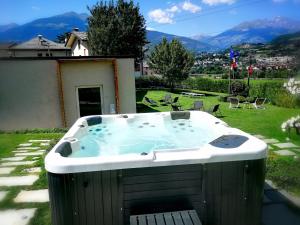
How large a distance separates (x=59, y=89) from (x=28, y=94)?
1221mm

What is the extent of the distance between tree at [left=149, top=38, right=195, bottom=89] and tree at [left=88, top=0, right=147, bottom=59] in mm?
2247

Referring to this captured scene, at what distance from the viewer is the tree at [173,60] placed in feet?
81.6

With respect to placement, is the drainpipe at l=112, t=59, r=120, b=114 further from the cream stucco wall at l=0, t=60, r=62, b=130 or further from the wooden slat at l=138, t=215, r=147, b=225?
the wooden slat at l=138, t=215, r=147, b=225

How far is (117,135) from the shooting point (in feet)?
21.9

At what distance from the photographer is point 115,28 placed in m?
23.2

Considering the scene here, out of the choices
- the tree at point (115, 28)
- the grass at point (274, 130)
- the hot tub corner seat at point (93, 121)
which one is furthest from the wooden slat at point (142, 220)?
the tree at point (115, 28)

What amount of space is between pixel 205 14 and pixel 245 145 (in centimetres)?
3749

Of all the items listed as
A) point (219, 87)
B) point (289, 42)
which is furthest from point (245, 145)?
point (219, 87)

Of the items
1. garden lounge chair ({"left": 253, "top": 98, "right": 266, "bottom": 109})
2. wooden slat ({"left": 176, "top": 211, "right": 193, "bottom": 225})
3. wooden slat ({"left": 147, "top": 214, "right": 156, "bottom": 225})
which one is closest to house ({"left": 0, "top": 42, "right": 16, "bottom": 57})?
wooden slat ({"left": 147, "top": 214, "right": 156, "bottom": 225})

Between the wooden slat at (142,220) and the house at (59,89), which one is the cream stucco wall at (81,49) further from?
the wooden slat at (142,220)

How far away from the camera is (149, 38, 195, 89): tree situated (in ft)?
81.6

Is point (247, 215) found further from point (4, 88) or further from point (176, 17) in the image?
point (176, 17)

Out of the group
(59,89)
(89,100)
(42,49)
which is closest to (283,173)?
(89,100)

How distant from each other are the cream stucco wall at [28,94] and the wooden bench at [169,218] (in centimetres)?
819
